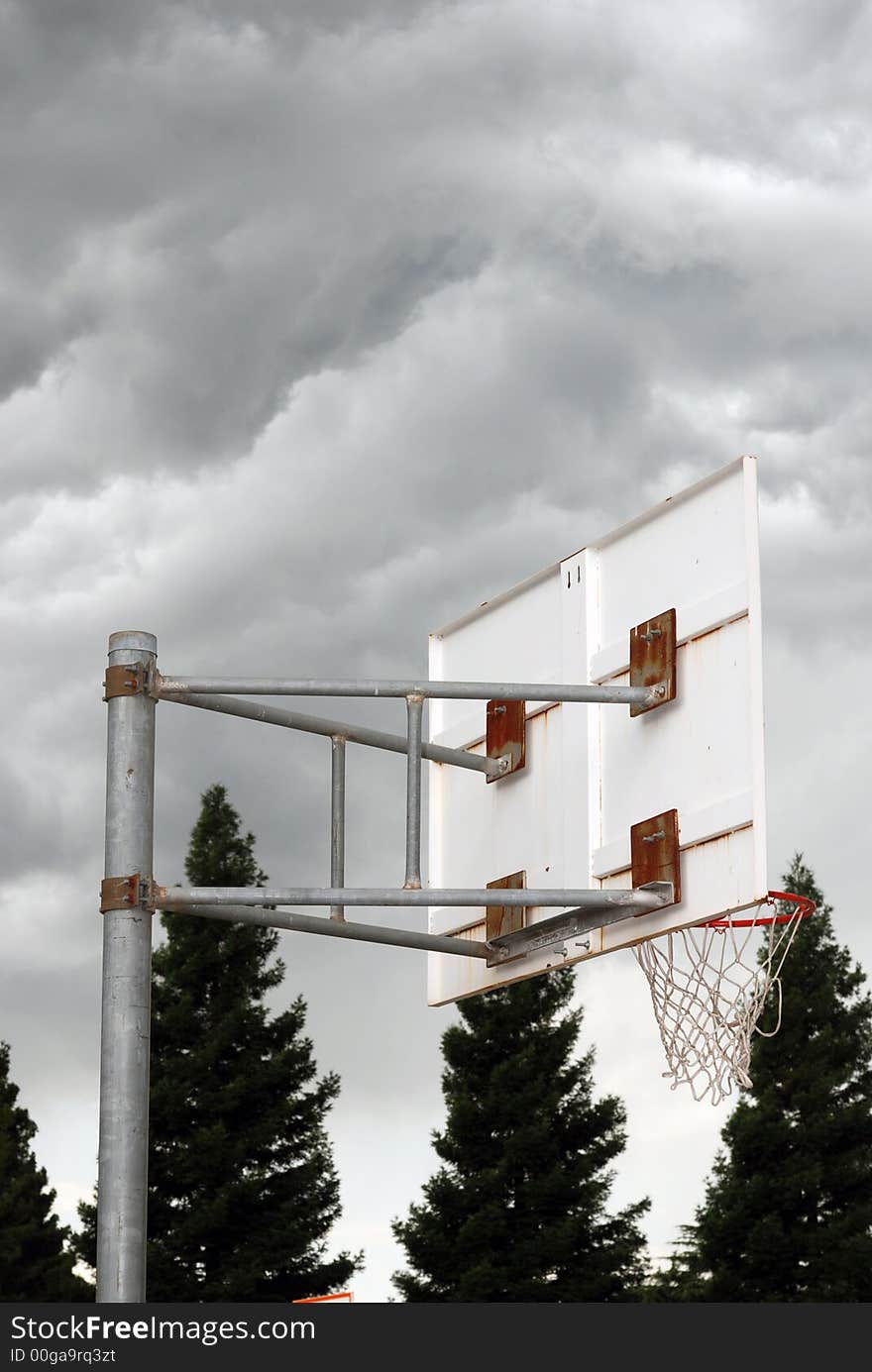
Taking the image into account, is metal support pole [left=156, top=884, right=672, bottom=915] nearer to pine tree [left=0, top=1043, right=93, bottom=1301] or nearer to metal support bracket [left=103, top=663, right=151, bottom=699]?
metal support bracket [left=103, top=663, right=151, bottom=699]

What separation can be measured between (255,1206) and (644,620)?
2814 centimetres

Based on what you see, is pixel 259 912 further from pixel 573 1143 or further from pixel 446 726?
pixel 573 1143

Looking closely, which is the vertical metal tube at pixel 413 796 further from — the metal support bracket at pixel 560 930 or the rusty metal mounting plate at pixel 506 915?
the rusty metal mounting plate at pixel 506 915

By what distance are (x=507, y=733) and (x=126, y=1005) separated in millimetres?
2903

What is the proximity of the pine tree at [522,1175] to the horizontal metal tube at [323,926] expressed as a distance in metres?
26.6

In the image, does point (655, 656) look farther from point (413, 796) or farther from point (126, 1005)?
point (126, 1005)

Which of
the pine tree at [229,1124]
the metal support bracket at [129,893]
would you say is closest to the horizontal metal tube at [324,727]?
the metal support bracket at [129,893]

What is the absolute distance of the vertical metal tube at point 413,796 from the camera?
29.3 feet

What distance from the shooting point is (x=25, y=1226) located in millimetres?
40312

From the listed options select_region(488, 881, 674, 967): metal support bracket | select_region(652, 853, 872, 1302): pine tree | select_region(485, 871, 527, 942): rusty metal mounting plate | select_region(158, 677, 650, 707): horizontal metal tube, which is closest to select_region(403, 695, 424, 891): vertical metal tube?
select_region(158, 677, 650, 707): horizontal metal tube

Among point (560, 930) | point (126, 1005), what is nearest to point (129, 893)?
point (126, 1005)
